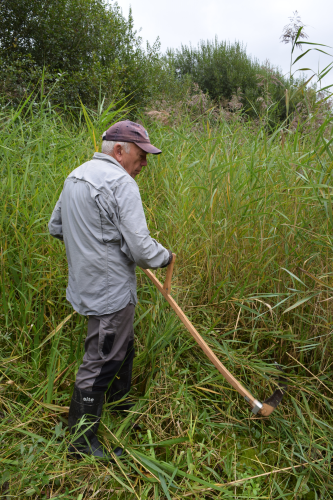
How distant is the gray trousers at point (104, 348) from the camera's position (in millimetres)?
1824

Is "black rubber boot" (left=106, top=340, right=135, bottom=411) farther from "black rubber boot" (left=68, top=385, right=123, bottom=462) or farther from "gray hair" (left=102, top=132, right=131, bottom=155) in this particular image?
"gray hair" (left=102, top=132, right=131, bottom=155)

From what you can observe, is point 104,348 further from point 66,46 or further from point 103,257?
point 66,46

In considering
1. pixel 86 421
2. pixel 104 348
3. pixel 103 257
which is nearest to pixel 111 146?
pixel 103 257

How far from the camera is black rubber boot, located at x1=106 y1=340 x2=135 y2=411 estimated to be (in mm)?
2096

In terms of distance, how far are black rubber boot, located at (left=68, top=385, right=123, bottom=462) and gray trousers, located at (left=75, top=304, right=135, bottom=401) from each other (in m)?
0.05

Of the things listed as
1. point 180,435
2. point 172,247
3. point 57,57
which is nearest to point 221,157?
point 172,247

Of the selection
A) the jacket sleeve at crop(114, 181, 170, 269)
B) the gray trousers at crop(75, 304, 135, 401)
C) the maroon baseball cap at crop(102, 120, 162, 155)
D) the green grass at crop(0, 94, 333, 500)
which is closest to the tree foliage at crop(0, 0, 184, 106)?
the green grass at crop(0, 94, 333, 500)

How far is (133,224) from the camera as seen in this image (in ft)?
5.66

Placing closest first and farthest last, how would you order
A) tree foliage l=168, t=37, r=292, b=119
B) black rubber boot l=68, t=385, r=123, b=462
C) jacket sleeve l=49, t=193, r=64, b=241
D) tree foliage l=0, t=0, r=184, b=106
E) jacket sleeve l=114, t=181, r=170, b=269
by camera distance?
1. jacket sleeve l=114, t=181, r=170, b=269
2. black rubber boot l=68, t=385, r=123, b=462
3. jacket sleeve l=49, t=193, r=64, b=241
4. tree foliage l=0, t=0, r=184, b=106
5. tree foliage l=168, t=37, r=292, b=119

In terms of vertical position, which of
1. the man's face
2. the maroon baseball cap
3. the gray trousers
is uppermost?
the maroon baseball cap

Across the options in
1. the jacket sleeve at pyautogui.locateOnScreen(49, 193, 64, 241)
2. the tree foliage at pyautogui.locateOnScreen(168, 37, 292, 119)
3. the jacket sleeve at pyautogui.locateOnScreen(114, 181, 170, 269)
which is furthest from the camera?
the tree foliage at pyautogui.locateOnScreen(168, 37, 292, 119)

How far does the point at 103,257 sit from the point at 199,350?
97 centimetres

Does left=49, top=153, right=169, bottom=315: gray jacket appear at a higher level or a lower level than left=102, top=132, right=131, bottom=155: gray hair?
lower

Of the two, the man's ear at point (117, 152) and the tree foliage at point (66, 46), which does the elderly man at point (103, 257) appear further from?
the tree foliage at point (66, 46)
